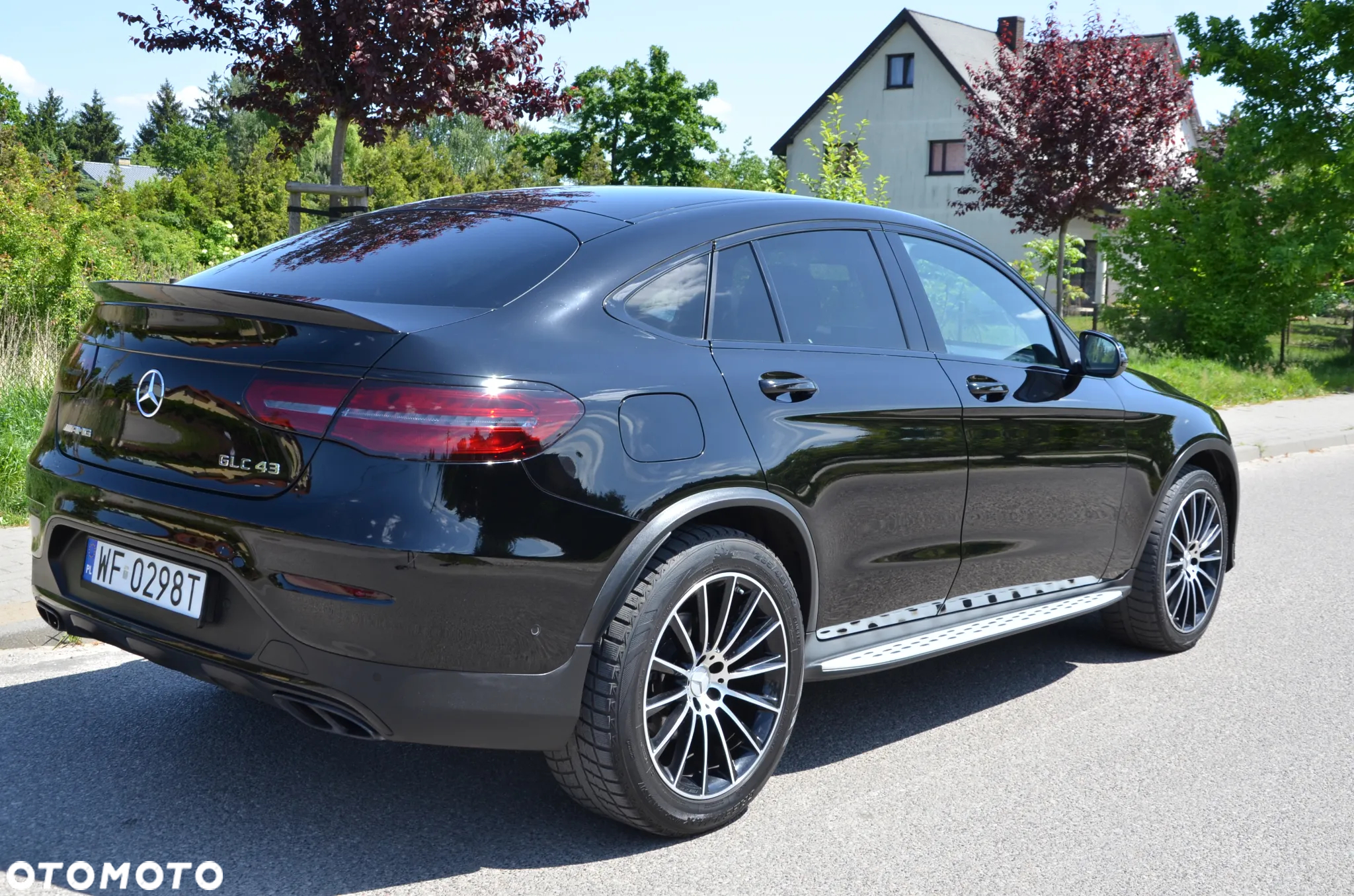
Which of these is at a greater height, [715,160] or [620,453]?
[715,160]

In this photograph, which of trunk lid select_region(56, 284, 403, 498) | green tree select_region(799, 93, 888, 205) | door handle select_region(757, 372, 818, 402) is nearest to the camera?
trunk lid select_region(56, 284, 403, 498)

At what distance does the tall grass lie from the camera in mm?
6973

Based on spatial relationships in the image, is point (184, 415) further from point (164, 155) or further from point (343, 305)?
point (164, 155)

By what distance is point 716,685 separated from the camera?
138 inches

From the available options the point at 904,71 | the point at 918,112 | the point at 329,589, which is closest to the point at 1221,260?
the point at 329,589

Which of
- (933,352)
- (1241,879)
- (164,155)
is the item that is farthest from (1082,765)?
(164,155)

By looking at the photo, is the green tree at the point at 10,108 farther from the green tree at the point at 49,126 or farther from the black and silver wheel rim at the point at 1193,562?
the green tree at the point at 49,126

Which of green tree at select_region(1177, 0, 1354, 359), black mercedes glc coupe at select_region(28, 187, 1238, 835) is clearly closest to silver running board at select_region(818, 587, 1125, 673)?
black mercedes glc coupe at select_region(28, 187, 1238, 835)

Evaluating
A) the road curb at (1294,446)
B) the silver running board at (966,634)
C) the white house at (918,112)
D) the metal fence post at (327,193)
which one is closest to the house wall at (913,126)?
the white house at (918,112)

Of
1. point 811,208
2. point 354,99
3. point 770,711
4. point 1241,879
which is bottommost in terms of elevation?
point 1241,879

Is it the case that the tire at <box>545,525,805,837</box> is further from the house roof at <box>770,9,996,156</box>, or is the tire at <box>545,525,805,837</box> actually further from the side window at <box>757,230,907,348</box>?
the house roof at <box>770,9,996,156</box>

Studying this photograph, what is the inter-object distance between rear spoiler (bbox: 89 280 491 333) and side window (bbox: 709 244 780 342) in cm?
75

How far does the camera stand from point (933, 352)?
428 cm

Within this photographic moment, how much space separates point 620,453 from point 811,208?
137cm
